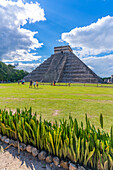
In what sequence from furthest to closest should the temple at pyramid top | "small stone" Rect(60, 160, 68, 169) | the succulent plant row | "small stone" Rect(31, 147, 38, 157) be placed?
the temple at pyramid top < "small stone" Rect(31, 147, 38, 157) < "small stone" Rect(60, 160, 68, 169) < the succulent plant row

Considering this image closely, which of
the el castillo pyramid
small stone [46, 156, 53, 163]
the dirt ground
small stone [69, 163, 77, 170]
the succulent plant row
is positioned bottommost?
the dirt ground

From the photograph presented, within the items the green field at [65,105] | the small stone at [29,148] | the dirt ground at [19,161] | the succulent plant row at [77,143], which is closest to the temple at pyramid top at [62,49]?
the green field at [65,105]

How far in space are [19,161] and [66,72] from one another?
52.7 m

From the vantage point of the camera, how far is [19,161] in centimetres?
218

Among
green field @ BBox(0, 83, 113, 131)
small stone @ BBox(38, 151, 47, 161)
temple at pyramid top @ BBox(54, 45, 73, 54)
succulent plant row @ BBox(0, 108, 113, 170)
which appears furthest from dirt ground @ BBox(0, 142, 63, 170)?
temple at pyramid top @ BBox(54, 45, 73, 54)

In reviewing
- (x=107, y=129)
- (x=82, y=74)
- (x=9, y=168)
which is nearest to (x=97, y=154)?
(x=9, y=168)

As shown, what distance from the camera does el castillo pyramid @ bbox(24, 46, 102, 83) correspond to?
46.2 m

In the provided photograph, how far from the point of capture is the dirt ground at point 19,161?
2.02m

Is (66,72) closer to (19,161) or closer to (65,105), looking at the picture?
(65,105)

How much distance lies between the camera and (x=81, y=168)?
1.82 meters

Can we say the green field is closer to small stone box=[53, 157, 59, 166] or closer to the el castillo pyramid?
small stone box=[53, 157, 59, 166]

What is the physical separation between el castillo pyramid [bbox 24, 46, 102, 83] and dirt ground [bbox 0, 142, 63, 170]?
143 feet

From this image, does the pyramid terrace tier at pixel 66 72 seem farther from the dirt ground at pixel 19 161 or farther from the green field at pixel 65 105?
the dirt ground at pixel 19 161

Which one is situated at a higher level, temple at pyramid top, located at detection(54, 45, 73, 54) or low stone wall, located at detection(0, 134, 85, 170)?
temple at pyramid top, located at detection(54, 45, 73, 54)
